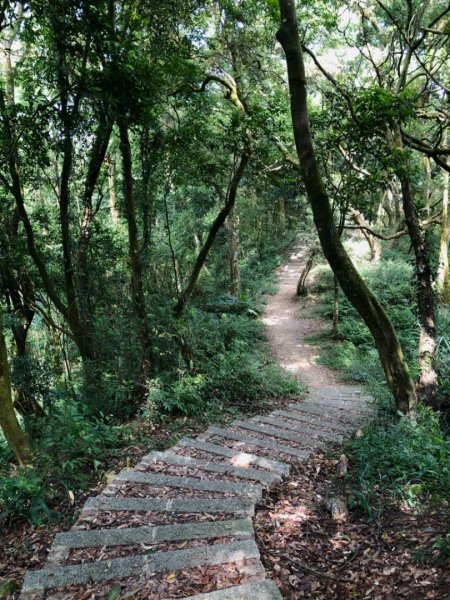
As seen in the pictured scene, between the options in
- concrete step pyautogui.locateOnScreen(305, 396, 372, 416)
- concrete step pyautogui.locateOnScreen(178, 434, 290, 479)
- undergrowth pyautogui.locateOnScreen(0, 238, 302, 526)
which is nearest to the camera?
undergrowth pyautogui.locateOnScreen(0, 238, 302, 526)

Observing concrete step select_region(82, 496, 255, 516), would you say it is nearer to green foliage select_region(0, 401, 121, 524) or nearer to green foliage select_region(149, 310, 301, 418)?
green foliage select_region(0, 401, 121, 524)

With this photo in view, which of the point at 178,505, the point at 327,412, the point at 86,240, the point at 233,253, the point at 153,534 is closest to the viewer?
the point at 153,534

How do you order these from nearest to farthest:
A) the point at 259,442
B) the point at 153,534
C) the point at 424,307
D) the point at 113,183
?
1. the point at 153,534
2. the point at 259,442
3. the point at 424,307
4. the point at 113,183

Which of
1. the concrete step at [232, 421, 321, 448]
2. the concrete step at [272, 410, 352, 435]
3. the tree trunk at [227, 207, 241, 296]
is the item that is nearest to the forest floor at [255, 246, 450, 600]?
the concrete step at [232, 421, 321, 448]

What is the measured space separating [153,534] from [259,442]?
7.04 feet

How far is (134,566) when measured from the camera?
8.64 feet

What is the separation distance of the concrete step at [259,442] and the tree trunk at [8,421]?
2.20m

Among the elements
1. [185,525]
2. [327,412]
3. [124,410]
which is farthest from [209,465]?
[327,412]

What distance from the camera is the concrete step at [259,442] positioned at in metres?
4.66

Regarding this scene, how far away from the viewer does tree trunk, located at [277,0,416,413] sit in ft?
12.9

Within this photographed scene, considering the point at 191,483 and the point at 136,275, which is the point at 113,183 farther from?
the point at 191,483

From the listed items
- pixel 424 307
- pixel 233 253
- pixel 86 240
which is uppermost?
pixel 233 253

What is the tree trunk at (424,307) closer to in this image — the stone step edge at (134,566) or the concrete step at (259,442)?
the concrete step at (259,442)

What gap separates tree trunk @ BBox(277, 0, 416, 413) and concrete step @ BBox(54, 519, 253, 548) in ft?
9.51
